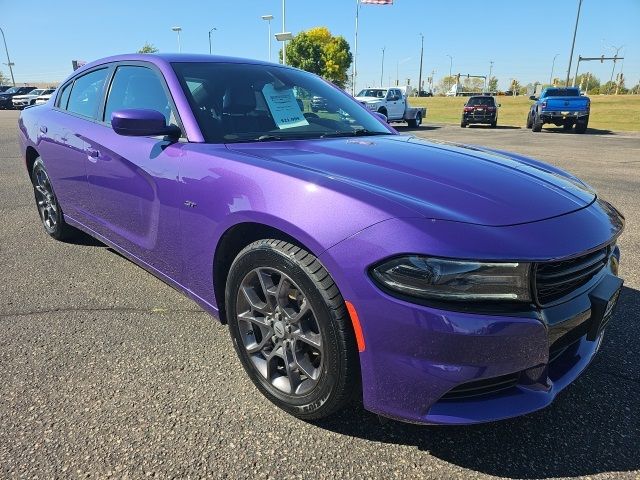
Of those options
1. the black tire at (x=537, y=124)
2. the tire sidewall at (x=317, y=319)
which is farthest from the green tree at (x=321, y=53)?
the tire sidewall at (x=317, y=319)

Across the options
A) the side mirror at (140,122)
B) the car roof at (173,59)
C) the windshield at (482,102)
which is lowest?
the windshield at (482,102)

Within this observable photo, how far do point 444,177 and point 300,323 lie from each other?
0.90 meters

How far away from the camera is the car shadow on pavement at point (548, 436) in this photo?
1893 mm

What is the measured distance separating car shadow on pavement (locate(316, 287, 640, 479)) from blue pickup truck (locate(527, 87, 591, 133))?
808 inches

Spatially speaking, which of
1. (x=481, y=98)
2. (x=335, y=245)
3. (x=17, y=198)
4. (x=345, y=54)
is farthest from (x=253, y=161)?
(x=345, y=54)

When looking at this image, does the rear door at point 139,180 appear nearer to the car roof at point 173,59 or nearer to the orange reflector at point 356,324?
the car roof at point 173,59

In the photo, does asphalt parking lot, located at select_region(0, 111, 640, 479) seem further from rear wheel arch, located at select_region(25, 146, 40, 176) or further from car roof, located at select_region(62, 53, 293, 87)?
rear wheel arch, located at select_region(25, 146, 40, 176)

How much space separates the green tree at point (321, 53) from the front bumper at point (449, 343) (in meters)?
64.6

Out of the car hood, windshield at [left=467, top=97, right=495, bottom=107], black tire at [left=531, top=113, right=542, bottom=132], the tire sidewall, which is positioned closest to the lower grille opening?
the tire sidewall

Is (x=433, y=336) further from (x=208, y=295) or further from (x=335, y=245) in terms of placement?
(x=208, y=295)

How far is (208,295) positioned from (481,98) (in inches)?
1011

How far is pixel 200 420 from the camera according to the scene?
2.13 metres

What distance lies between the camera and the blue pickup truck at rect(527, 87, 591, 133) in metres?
19.9

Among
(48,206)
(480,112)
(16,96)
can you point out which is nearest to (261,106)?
(48,206)
